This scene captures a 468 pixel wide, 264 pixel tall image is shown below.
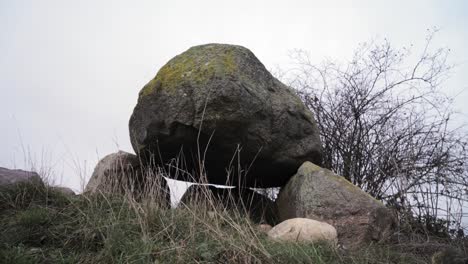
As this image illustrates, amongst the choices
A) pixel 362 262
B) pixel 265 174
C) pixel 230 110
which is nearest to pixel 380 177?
pixel 265 174

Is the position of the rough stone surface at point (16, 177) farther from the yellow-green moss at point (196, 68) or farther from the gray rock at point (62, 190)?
the yellow-green moss at point (196, 68)

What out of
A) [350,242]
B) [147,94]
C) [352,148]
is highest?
[147,94]

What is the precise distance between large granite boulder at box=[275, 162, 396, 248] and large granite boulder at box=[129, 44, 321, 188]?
0.58 metres

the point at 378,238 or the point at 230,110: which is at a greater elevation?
the point at 230,110

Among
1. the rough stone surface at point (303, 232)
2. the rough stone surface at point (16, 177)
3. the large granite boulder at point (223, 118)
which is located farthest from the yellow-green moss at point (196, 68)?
the rough stone surface at point (303, 232)

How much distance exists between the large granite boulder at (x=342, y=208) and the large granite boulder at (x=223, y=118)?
1.91 ft

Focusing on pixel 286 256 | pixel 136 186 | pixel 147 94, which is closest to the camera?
pixel 286 256

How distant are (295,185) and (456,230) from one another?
171 cm

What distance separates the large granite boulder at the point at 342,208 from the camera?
4.52m

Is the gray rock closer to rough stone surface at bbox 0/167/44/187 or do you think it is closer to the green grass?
rough stone surface at bbox 0/167/44/187

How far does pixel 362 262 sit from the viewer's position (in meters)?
3.24

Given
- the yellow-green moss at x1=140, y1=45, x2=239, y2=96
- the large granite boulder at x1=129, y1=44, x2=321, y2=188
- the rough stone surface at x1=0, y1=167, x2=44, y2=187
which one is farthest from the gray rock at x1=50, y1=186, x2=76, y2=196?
the yellow-green moss at x1=140, y1=45, x2=239, y2=96

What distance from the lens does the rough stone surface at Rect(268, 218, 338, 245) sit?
384 cm

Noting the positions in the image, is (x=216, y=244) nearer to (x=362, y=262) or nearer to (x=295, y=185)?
(x=362, y=262)
